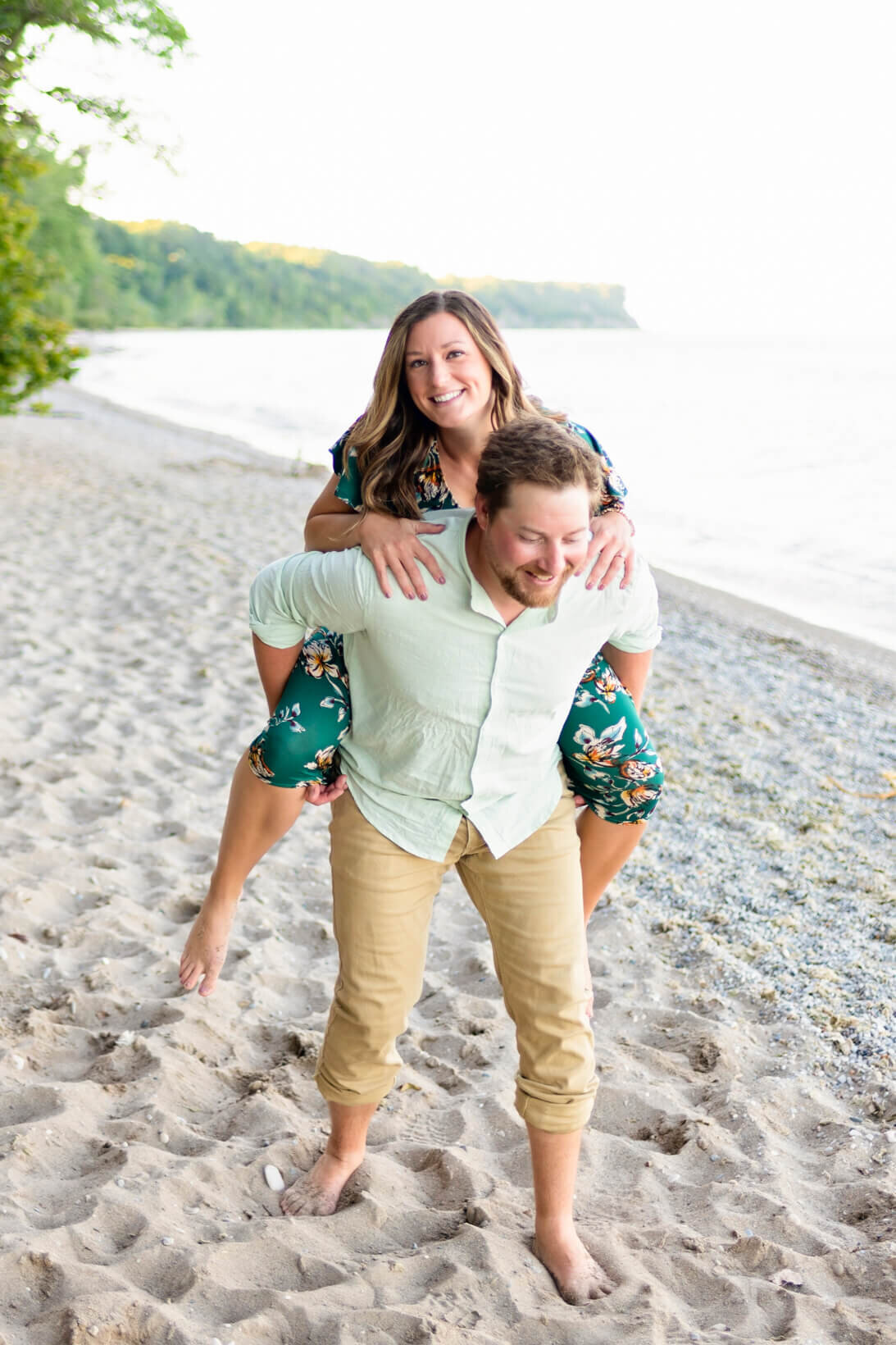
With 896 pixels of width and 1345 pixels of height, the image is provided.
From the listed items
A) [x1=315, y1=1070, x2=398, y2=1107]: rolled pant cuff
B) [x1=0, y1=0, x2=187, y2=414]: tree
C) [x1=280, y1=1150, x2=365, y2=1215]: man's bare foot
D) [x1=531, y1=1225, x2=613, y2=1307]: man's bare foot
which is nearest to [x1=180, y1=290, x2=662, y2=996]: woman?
[x1=315, y1=1070, x2=398, y2=1107]: rolled pant cuff

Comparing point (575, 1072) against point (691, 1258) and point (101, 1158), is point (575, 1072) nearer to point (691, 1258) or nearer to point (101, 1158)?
point (691, 1258)

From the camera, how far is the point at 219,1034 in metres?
3.11

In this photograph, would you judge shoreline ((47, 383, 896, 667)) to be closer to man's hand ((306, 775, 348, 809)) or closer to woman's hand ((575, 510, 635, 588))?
woman's hand ((575, 510, 635, 588))

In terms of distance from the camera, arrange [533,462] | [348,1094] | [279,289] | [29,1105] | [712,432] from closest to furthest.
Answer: [533,462]
[348,1094]
[29,1105]
[712,432]
[279,289]

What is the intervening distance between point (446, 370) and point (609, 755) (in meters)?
0.89

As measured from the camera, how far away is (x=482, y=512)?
1.99 m

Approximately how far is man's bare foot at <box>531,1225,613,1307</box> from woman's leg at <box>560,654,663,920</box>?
0.87 metres

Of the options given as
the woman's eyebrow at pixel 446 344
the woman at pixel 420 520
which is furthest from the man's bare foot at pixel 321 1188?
the woman's eyebrow at pixel 446 344

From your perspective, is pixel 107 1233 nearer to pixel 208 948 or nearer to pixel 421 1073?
pixel 208 948

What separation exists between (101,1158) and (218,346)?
66.9 metres

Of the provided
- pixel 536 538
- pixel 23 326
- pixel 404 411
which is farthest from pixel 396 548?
pixel 23 326

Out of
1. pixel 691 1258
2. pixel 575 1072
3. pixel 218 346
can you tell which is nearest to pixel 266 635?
pixel 575 1072

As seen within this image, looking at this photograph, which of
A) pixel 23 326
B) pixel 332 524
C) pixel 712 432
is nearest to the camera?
pixel 332 524

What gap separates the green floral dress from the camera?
232cm
